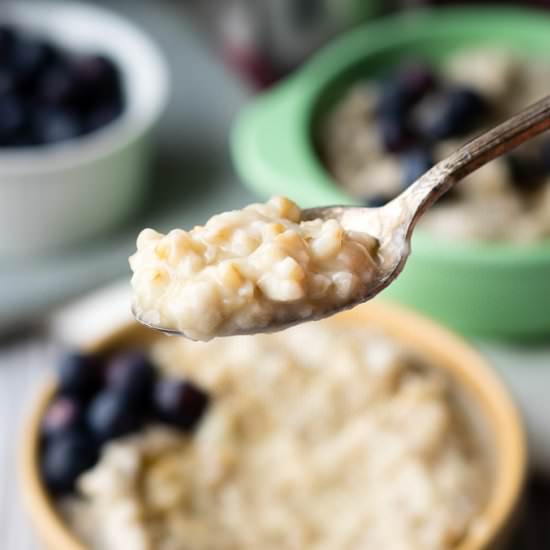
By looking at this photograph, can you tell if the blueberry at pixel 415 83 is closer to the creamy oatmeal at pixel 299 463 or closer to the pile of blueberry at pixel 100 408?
the creamy oatmeal at pixel 299 463

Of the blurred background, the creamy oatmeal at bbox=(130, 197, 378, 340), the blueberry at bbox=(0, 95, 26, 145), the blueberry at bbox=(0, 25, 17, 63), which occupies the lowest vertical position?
the blurred background

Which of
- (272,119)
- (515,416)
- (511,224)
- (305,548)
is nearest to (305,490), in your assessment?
A: (305,548)

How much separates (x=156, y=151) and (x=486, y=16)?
0.68 metres

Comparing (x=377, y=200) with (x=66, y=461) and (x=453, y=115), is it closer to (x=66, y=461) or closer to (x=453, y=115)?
(x=453, y=115)

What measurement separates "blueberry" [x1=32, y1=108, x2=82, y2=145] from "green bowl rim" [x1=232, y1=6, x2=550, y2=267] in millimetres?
297

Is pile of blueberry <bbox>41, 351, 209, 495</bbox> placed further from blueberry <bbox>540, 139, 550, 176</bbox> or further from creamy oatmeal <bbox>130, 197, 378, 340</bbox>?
blueberry <bbox>540, 139, 550, 176</bbox>

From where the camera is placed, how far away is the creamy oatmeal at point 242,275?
83 centimetres

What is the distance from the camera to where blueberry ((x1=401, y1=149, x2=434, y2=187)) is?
61.2 inches

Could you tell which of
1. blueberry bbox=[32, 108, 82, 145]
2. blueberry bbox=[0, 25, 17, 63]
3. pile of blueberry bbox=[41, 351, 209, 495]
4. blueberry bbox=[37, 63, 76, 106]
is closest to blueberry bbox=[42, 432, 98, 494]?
pile of blueberry bbox=[41, 351, 209, 495]

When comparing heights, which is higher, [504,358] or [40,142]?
[40,142]

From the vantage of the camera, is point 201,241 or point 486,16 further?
point 486,16

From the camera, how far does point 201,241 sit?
891 mm

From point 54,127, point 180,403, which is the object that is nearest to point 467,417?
point 180,403

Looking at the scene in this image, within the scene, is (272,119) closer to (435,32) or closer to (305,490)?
(435,32)
